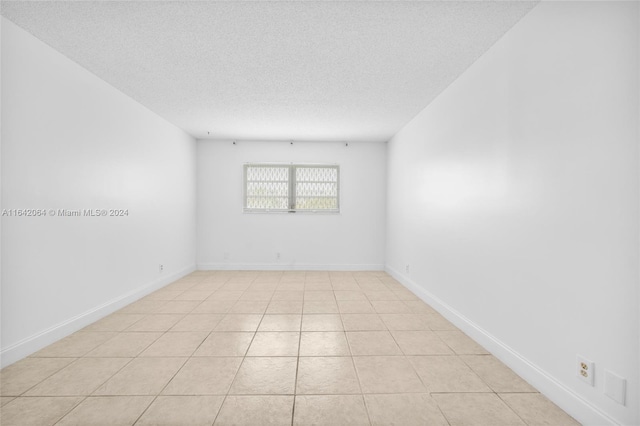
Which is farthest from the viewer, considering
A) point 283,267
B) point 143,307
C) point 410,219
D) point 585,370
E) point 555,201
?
point 283,267

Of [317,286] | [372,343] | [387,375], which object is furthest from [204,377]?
[317,286]

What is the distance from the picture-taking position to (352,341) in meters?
2.67

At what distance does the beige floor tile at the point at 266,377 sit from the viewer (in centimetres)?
192

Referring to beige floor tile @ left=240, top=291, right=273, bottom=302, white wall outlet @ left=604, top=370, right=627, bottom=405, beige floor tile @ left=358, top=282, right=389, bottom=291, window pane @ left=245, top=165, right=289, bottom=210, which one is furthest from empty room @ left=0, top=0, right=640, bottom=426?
window pane @ left=245, top=165, right=289, bottom=210

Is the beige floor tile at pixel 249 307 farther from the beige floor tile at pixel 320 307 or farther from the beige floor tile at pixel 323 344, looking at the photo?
the beige floor tile at pixel 323 344

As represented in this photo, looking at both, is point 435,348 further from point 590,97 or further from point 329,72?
point 329,72

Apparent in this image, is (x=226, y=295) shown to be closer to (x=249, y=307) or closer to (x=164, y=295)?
(x=249, y=307)

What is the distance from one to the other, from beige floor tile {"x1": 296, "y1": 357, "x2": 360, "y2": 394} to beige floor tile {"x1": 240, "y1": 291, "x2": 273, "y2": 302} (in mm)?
1835

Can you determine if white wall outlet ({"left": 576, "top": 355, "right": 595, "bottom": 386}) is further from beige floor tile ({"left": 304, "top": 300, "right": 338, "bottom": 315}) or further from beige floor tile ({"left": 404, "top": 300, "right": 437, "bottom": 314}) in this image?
beige floor tile ({"left": 304, "top": 300, "right": 338, "bottom": 315})

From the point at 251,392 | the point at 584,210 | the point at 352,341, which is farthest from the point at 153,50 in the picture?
the point at 584,210

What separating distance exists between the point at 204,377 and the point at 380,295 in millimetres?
2783

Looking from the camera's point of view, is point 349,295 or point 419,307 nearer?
point 419,307

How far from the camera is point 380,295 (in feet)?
13.9

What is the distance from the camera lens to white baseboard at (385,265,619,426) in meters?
1.58
